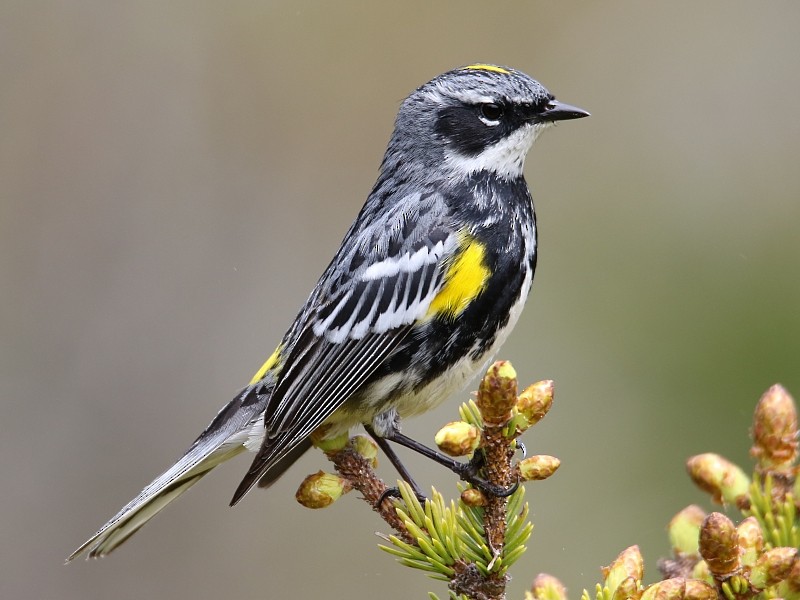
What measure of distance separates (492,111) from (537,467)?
1965 millimetres

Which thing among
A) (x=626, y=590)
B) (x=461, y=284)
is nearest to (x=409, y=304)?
(x=461, y=284)

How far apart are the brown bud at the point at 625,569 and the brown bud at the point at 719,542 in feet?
0.79

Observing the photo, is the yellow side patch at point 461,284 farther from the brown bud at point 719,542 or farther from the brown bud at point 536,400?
the brown bud at point 719,542

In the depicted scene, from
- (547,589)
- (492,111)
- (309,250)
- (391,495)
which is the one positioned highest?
(309,250)

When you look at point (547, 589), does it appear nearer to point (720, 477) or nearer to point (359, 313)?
point (720, 477)

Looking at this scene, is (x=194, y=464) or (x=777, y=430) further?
(x=194, y=464)

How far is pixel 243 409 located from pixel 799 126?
489 centimetres

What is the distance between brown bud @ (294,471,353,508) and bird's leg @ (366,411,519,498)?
0.36 m

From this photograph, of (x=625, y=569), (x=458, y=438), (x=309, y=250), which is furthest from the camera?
(x=309, y=250)

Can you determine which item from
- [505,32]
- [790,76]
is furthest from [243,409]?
[790,76]

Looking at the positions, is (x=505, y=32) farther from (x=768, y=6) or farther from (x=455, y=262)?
(x=455, y=262)

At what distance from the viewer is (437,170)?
4148 mm

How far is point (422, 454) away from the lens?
3.82 meters

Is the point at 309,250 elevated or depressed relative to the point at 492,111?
elevated
